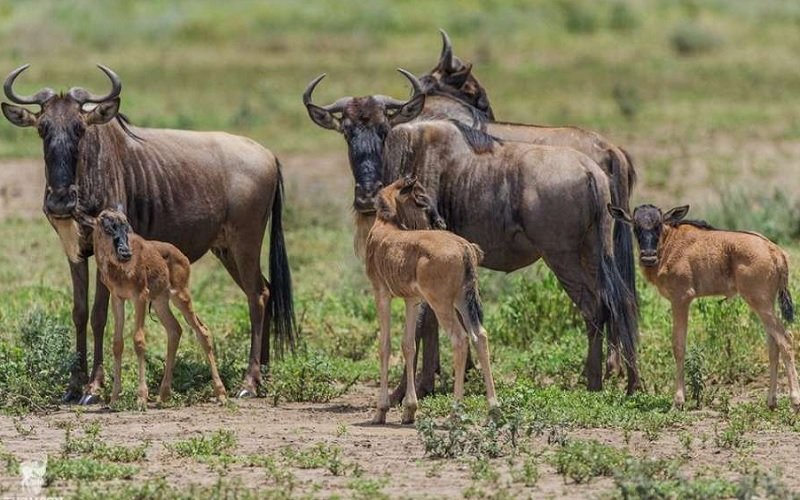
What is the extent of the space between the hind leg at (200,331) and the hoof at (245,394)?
482 mm

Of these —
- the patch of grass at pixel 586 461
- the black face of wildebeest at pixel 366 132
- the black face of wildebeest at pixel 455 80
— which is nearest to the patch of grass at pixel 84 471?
the patch of grass at pixel 586 461

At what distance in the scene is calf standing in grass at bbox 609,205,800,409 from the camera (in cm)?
970

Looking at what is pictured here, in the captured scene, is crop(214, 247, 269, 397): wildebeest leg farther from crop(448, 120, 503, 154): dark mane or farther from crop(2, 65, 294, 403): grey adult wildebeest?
crop(448, 120, 503, 154): dark mane

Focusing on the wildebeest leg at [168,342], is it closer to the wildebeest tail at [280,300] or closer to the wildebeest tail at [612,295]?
the wildebeest tail at [280,300]

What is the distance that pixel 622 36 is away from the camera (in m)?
35.7

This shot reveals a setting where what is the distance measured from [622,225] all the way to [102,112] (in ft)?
12.1

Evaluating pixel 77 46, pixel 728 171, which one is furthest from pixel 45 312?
pixel 77 46

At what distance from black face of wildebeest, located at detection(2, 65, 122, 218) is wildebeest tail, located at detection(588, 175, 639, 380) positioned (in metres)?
3.23

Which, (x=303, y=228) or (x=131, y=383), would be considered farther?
(x=303, y=228)

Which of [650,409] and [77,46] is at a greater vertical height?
[77,46]

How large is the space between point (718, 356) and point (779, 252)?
158 centimetres

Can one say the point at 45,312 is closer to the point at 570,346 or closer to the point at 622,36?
the point at 570,346

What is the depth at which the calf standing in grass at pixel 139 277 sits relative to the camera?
1018 centimetres

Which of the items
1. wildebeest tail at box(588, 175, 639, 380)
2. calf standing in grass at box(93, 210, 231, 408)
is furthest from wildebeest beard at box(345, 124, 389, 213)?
wildebeest tail at box(588, 175, 639, 380)
